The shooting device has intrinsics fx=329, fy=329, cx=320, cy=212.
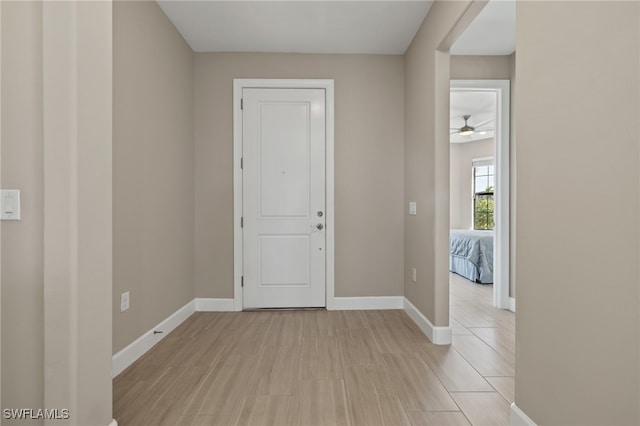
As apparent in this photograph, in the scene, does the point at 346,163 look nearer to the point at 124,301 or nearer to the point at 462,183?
the point at 124,301

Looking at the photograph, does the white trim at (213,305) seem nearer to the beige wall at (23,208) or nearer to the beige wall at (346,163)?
the beige wall at (346,163)

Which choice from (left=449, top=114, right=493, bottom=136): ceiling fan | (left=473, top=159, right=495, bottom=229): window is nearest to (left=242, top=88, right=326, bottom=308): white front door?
(left=449, top=114, right=493, bottom=136): ceiling fan

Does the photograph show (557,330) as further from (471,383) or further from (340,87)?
(340,87)

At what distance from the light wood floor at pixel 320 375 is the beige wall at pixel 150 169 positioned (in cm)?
43

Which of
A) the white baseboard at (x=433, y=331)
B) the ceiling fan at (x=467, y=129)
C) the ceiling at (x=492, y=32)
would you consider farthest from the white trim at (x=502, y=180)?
the ceiling fan at (x=467, y=129)

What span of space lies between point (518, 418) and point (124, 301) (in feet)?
7.86

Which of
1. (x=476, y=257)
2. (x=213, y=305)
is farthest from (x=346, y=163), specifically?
(x=476, y=257)

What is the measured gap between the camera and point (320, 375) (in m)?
2.12

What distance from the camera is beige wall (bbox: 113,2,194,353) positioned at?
2.20 metres

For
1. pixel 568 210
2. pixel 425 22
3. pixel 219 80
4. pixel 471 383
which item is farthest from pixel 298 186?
pixel 568 210

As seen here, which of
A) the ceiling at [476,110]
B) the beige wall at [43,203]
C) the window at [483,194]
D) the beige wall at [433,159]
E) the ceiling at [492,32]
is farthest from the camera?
the window at [483,194]

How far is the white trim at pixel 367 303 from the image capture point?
11.6 feet
